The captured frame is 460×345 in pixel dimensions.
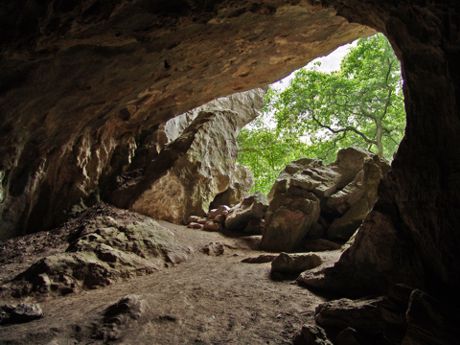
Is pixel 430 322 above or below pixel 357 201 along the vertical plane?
below

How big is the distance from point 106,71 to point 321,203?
296 inches

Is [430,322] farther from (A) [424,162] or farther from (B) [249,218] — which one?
(B) [249,218]

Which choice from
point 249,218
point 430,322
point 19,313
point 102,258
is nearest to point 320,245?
point 249,218

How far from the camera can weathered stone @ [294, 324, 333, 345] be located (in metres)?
3.35

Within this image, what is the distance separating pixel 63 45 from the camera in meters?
5.12

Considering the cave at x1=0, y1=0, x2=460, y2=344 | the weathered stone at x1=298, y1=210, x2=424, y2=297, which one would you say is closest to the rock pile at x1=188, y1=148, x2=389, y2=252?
the cave at x1=0, y1=0, x2=460, y2=344

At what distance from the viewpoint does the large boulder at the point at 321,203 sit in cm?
933

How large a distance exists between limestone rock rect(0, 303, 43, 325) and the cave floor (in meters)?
0.13

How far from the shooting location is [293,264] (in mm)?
6059

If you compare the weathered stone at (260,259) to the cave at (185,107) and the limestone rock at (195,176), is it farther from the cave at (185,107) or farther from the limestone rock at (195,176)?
the limestone rock at (195,176)

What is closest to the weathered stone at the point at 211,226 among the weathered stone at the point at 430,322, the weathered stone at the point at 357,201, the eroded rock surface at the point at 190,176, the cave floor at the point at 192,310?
the eroded rock surface at the point at 190,176

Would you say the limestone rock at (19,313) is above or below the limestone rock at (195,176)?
below

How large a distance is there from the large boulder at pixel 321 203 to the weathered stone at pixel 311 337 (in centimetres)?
566

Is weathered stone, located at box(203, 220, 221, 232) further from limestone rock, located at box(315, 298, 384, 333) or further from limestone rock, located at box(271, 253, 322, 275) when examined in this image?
limestone rock, located at box(315, 298, 384, 333)
